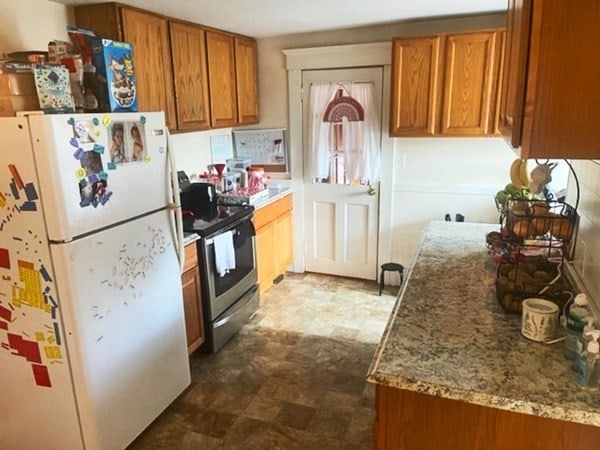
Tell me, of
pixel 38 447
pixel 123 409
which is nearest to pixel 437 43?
pixel 123 409

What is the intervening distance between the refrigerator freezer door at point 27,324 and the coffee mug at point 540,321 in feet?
5.69

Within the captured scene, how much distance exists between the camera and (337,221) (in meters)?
4.13

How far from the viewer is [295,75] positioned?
3926 mm

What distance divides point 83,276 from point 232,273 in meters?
1.43

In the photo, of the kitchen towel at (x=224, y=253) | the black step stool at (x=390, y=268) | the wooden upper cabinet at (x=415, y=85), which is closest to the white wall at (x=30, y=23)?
the kitchen towel at (x=224, y=253)

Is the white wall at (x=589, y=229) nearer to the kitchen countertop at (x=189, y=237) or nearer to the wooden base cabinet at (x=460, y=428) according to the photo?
the wooden base cabinet at (x=460, y=428)

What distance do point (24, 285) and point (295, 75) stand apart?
292cm

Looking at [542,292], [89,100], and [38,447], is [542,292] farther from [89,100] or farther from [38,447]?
[38,447]

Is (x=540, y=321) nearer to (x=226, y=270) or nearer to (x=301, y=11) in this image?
(x=226, y=270)

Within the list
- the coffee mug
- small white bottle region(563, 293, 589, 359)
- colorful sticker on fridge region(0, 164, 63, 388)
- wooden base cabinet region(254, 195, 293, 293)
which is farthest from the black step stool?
colorful sticker on fridge region(0, 164, 63, 388)

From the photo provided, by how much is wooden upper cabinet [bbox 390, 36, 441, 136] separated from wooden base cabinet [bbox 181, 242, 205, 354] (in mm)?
1909

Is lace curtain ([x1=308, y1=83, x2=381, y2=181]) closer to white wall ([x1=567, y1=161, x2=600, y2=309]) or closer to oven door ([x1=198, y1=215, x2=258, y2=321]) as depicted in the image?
oven door ([x1=198, y1=215, x2=258, y2=321])

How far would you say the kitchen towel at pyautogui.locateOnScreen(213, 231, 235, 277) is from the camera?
282 centimetres

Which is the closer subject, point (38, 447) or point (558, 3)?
point (558, 3)
